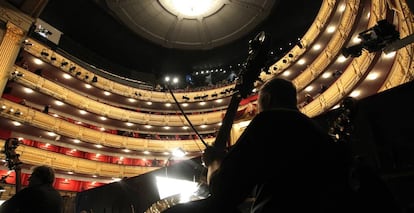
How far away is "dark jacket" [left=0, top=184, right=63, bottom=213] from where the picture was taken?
2.52 meters

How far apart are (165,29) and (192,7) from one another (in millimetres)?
4132

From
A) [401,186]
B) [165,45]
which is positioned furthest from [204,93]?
[401,186]

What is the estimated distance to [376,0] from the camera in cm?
1202

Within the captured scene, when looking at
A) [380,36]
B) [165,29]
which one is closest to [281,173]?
[380,36]

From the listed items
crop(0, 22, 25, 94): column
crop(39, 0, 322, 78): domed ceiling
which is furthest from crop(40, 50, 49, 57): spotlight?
crop(39, 0, 322, 78): domed ceiling

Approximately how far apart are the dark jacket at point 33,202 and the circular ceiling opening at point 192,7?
24.6 m

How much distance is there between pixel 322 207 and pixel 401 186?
2.32 m

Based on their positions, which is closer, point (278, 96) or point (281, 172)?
point (281, 172)

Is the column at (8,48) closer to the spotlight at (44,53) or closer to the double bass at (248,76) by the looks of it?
the spotlight at (44,53)

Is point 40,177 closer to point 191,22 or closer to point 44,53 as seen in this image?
point 44,53

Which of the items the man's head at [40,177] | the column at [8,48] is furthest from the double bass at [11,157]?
the column at [8,48]

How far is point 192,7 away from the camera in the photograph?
25531 millimetres

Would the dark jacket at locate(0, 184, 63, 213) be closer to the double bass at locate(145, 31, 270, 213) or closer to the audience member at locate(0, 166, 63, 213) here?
the audience member at locate(0, 166, 63, 213)

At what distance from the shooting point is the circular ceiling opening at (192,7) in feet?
81.6
